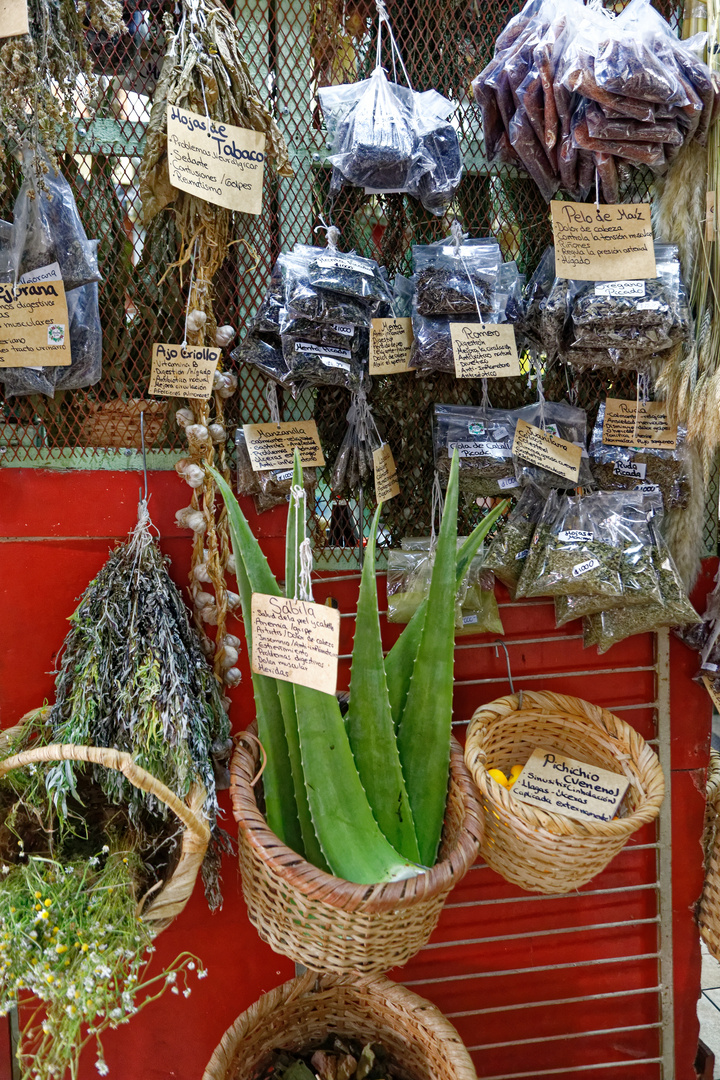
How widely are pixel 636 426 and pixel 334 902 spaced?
4.20 ft

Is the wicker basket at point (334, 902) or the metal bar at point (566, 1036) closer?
the wicker basket at point (334, 902)

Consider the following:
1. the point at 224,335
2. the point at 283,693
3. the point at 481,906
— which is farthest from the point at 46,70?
the point at 481,906

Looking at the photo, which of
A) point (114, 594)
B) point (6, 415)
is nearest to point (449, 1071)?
point (114, 594)

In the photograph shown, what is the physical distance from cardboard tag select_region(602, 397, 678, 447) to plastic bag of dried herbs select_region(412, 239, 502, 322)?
1.39 feet

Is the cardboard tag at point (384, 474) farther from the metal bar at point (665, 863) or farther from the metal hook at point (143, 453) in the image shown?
the metal bar at point (665, 863)

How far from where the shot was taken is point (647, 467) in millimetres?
1896

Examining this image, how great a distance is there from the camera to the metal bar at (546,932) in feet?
6.69

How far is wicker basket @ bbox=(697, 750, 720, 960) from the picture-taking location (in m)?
1.96

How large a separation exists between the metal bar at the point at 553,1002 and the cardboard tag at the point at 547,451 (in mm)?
1408

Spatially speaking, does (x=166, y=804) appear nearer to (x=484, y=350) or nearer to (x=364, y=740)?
(x=364, y=740)

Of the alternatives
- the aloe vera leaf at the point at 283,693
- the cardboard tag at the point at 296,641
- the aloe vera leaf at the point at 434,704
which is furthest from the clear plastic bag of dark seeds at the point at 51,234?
the aloe vera leaf at the point at 434,704

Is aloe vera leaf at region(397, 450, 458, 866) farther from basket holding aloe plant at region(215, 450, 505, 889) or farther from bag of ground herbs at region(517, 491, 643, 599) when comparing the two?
bag of ground herbs at region(517, 491, 643, 599)

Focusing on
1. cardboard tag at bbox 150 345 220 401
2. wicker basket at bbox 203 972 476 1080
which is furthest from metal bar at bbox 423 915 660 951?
cardboard tag at bbox 150 345 220 401

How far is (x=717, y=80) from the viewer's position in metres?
1.66
